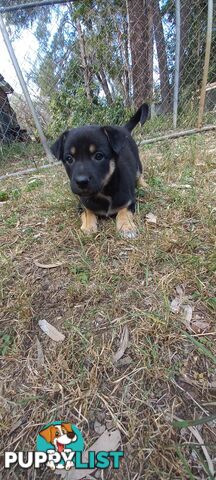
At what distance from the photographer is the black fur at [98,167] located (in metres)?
1.97

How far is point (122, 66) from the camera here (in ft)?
17.1

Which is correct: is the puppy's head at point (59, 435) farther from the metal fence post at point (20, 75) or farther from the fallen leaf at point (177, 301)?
the metal fence post at point (20, 75)

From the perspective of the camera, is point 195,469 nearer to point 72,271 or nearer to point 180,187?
point 72,271

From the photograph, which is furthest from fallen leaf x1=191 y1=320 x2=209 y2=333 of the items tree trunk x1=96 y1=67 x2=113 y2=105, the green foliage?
tree trunk x1=96 y1=67 x2=113 y2=105

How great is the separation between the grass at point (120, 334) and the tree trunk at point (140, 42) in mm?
3560

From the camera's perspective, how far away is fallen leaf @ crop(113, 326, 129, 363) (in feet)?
4.34

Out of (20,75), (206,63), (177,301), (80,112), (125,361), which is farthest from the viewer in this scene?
(80,112)

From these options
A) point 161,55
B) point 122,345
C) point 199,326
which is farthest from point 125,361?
point 161,55

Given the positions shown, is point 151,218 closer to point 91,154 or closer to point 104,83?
point 91,154

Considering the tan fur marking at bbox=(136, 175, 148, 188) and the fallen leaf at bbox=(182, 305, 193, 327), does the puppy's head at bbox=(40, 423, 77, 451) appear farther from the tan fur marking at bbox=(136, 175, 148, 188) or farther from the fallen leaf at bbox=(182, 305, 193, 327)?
the tan fur marking at bbox=(136, 175, 148, 188)

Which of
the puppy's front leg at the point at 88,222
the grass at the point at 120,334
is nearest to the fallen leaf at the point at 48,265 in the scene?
the grass at the point at 120,334

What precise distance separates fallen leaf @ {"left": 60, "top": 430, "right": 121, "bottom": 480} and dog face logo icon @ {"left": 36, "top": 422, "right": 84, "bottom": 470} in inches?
0.8

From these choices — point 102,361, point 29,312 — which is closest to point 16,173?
point 29,312

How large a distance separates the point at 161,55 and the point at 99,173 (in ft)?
14.0
